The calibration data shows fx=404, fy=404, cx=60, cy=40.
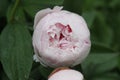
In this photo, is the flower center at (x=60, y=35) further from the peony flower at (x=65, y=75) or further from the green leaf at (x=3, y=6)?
the green leaf at (x=3, y=6)

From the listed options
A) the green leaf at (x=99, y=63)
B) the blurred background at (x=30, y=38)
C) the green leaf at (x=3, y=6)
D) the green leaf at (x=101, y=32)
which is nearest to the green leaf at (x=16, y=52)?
the blurred background at (x=30, y=38)

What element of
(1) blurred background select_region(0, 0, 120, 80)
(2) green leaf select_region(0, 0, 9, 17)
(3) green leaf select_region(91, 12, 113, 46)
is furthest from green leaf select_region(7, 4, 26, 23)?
(3) green leaf select_region(91, 12, 113, 46)

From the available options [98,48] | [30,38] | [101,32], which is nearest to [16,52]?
[30,38]

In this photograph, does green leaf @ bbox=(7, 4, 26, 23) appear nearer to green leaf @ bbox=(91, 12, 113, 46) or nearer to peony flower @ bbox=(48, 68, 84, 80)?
peony flower @ bbox=(48, 68, 84, 80)

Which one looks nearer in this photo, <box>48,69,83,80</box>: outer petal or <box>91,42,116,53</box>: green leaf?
<box>48,69,83,80</box>: outer petal

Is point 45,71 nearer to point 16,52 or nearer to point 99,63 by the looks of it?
point 16,52

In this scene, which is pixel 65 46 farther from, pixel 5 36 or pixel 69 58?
pixel 5 36
